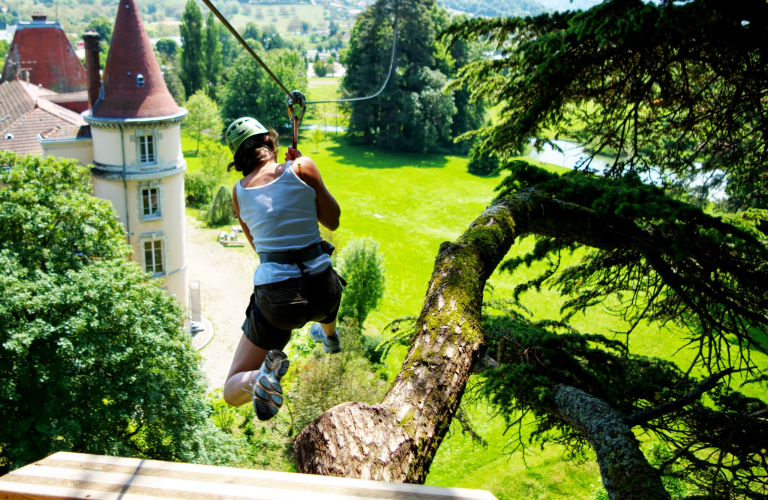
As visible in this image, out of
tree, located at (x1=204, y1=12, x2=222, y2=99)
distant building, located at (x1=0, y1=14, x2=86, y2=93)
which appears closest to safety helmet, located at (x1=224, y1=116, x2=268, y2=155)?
distant building, located at (x1=0, y1=14, x2=86, y2=93)

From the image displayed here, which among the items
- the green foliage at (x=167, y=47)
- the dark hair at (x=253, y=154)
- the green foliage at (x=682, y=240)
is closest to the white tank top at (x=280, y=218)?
the dark hair at (x=253, y=154)

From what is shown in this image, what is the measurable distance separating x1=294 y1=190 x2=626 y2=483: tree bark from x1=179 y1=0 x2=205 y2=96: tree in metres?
57.1

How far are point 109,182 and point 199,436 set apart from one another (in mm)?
10055

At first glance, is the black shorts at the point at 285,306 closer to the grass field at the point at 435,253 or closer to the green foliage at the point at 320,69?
the grass field at the point at 435,253

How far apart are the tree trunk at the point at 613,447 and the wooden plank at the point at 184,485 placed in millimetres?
2176

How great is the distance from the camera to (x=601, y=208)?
4.43 meters

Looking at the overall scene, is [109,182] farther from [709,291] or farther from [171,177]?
[709,291]

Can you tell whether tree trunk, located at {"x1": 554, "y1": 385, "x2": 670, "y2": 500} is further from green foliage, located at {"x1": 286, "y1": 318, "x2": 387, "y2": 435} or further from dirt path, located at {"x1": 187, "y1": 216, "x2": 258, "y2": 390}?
dirt path, located at {"x1": 187, "y1": 216, "x2": 258, "y2": 390}

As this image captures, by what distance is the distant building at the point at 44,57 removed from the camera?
111ft

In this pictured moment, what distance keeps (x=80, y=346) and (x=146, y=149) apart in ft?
31.9

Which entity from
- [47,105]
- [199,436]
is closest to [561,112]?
[199,436]

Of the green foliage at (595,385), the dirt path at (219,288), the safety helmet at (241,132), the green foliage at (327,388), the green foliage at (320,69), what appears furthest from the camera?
the green foliage at (320,69)

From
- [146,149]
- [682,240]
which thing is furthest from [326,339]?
[146,149]

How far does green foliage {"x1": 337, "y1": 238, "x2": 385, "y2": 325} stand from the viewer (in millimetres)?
20753
